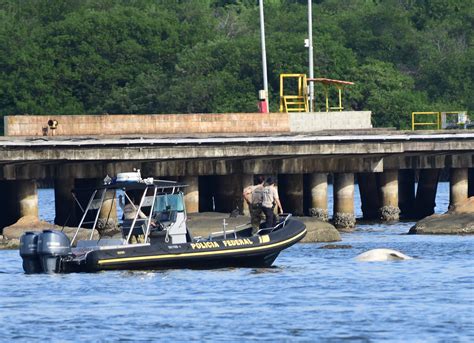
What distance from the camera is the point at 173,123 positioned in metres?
60.7

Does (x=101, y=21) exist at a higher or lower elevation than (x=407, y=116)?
higher

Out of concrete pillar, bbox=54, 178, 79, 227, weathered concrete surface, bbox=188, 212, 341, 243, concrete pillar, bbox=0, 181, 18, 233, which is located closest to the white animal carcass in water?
weathered concrete surface, bbox=188, 212, 341, 243

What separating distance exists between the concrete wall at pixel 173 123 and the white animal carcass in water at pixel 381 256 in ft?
56.5

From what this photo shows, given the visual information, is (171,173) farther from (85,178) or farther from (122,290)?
(122,290)

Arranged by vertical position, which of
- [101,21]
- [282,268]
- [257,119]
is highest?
[101,21]

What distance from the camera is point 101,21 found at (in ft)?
412

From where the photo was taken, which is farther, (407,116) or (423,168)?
(407,116)

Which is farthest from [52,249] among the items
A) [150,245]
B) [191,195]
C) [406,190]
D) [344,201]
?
[406,190]

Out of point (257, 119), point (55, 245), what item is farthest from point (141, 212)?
point (257, 119)

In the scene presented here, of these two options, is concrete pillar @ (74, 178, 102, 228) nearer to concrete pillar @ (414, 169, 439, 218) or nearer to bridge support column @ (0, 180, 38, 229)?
bridge support column @ (0, 180, 38, 229)

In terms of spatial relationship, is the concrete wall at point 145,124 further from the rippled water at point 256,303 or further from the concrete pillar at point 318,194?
the rippled water at point 256,303

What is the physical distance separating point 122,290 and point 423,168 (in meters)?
29.9

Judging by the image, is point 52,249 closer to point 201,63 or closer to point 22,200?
point 22,200

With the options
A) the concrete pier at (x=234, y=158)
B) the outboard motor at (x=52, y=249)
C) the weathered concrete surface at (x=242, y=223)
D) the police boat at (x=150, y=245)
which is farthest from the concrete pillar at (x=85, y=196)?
the outboard motor at (x=52, y=249)
